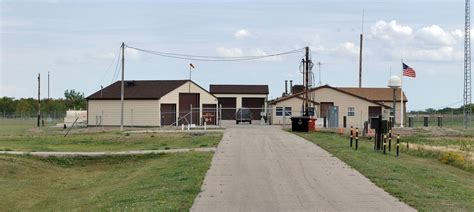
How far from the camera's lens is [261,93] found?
80062 mm

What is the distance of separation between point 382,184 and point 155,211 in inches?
247

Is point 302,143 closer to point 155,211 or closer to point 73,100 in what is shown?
point 155,211

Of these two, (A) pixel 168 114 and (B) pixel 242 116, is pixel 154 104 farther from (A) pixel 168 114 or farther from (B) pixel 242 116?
(B) pixel 242 116

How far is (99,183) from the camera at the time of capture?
2192 cm

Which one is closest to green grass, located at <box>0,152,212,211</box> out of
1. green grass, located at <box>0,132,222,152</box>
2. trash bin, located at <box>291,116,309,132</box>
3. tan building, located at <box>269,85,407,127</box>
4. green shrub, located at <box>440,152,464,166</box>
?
green grass, located at <box>0,132,222,152</box>

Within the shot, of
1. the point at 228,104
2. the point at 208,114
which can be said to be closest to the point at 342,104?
the point at 208,114

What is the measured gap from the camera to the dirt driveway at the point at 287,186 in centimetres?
1273

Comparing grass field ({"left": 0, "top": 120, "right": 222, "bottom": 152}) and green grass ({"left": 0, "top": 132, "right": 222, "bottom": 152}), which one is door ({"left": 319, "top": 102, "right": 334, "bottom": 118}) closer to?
grass field ({"left": 0, "top": 120, "right": 222, "bottom": 152})

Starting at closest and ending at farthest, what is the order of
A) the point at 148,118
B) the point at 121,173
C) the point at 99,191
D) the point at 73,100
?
the point at 99,191, the point at 121,173, the point at 148,118, the point at 73,100

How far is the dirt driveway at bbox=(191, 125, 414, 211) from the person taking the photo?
1273cm

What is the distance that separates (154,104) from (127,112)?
3.03 meters

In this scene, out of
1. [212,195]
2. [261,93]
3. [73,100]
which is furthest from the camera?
[73,100]

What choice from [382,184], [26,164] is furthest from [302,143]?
[382,184]

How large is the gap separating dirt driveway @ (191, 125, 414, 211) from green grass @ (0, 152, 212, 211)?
1.86ft
